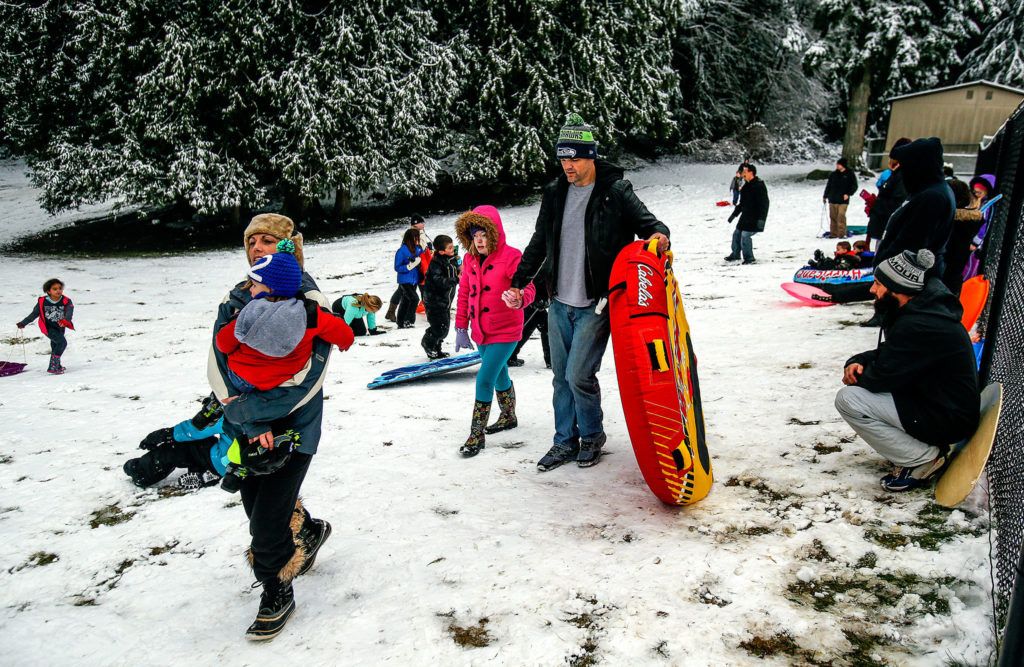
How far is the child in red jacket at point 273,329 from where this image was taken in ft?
10.4

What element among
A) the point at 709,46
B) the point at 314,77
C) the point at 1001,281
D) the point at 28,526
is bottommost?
the point at 28,526

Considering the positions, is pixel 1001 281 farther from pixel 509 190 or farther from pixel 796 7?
pixel 796 7

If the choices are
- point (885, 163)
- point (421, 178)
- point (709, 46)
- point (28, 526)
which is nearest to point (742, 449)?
point (28, 526)

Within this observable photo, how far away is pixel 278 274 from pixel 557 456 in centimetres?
252

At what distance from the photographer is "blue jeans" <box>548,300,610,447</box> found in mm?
4539

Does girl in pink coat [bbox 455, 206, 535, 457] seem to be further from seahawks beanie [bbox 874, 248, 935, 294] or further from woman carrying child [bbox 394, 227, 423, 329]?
woman carrying child [bbox 394, 227, 423, 329]

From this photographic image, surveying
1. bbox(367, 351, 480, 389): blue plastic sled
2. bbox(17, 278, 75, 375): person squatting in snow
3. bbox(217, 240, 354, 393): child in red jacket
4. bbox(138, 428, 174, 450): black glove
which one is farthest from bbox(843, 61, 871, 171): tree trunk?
bbox(217, 240, 354, 393): child in red jacket

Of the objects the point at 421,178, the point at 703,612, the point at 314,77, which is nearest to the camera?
the point at 703,612

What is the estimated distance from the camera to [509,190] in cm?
2933

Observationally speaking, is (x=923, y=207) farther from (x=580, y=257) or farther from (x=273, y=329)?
(x=273, y=329)

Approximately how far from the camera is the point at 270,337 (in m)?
3.18

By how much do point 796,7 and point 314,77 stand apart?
21600 mm

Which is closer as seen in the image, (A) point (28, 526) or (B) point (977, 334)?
(A) point (28, 526)

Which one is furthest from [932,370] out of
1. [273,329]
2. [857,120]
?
[857,120]
